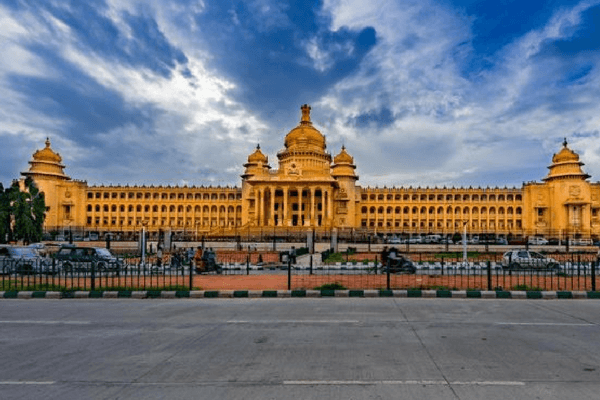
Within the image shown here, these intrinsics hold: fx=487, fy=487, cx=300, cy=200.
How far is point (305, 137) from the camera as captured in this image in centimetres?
8425

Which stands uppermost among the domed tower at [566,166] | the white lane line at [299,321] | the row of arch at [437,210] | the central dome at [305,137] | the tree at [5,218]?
the central dome at [305,137]

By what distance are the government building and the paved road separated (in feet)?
196

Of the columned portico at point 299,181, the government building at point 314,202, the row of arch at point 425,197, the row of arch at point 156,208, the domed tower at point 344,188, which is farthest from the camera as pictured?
the row of arch at point 156,208

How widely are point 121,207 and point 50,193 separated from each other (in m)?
12.0

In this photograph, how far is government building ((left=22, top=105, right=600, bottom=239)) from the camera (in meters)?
75.2

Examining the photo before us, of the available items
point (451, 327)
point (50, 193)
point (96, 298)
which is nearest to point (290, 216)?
point (50, 193)

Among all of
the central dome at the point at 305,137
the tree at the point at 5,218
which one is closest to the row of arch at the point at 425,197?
the central dome at the point at 305,137

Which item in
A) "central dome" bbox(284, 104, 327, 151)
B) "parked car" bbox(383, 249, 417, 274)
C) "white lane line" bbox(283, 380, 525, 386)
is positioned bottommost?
"white lane line" bbox(283, 380, 525, 386)

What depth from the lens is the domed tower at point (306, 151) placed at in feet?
268

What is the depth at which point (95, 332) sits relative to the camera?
9766 mm

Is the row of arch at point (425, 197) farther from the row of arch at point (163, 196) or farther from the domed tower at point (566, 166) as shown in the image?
the row of arch at point (163, 196)

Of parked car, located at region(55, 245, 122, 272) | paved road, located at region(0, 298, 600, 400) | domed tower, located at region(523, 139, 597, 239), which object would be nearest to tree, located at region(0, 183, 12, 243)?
parked car, located at region(55, 245, 122, 272)

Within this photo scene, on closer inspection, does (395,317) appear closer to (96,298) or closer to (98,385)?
(98,385)

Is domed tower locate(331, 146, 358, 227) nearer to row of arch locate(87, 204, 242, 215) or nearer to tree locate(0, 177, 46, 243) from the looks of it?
row of arch locate(87, 204, 242, 215)
